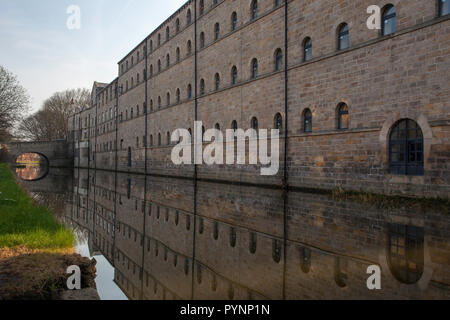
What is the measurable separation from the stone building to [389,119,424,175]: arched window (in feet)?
0.11

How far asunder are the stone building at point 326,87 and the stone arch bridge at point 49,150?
117ft

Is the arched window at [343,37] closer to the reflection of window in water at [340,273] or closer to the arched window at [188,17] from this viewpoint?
the reflection of window in water at [340,273]

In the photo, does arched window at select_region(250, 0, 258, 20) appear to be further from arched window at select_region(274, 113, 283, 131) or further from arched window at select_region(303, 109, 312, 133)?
arched window at select_region(303, 109, 312, 133)

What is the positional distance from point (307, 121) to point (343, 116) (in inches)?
78.4

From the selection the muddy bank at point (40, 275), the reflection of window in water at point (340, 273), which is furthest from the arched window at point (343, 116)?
the muddy bank at point (40, 275)

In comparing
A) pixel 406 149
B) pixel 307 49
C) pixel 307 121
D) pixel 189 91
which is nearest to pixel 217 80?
pixel 189 91

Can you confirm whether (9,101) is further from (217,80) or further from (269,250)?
(269,250)

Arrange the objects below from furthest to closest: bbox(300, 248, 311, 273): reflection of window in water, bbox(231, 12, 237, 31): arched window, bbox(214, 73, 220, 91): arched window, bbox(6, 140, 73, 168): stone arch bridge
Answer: bbox(6, 140, 73, 168): stone arch bridge
bbox(214, 73, 220, 91): arched window
bbox(231, 12, 237, 31): arched window
bbox(300, 248, 311, 273): reflection of window in water

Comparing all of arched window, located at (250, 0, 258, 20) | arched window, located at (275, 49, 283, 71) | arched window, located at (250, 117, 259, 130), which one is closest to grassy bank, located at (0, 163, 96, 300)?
arched window, located at (250, 117, 259, 130)

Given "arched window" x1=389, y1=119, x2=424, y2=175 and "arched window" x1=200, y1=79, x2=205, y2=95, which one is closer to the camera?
"arched window" x1=389, y1=119, x2=424, y2=175

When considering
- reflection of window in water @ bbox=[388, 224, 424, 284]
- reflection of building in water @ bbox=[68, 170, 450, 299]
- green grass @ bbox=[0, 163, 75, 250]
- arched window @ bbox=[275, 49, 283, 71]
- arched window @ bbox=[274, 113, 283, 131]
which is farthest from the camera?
arched window @ bbox=[275, 49, 283, 71]

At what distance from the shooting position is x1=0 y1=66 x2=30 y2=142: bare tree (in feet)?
111

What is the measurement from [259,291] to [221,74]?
775 inches

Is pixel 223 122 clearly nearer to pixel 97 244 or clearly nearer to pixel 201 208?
pixel 201 208
